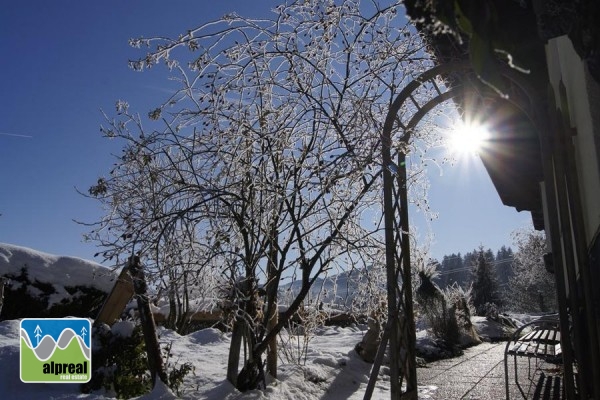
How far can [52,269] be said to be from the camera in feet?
23.8

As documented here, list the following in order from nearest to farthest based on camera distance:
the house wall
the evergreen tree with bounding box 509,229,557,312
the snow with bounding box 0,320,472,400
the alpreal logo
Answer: the house wall < the snow with bounding box 0,320,472,400 < the alpreal logo < the evergreen tree with bounding box 509,229,557,312

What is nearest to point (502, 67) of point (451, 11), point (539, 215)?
point (451, 11)

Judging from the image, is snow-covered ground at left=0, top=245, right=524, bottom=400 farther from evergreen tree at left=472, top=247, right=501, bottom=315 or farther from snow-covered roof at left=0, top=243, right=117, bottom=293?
evergreen tree at left=472, top=247, right=501, bottom=315

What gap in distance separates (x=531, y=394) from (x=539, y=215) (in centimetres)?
701

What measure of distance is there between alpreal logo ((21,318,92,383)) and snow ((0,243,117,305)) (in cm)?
191

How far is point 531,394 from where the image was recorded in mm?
5180

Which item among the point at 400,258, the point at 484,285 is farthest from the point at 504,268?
the point at 400,258

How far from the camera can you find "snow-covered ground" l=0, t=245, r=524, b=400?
4.32 m

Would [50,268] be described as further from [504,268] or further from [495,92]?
[504,268]

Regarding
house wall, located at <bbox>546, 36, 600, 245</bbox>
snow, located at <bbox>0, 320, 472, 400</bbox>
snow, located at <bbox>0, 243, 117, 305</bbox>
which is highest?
house wall, located at <bbox>546, 36, 600, 245</bbox>

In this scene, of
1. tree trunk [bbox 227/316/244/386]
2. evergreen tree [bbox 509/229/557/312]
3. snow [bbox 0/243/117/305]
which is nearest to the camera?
tree trunk [bbox 227/316/244/386]

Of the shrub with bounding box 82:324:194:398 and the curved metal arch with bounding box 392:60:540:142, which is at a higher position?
the curved metal arch with bounding box 392:60:540:142

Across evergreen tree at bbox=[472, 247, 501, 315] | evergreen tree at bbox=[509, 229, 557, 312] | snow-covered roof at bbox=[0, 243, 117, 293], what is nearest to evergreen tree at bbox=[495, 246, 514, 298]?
evergreen tree at bbox=[509, 229, 557, 312]

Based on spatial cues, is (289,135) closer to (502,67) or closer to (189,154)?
(189,154)
